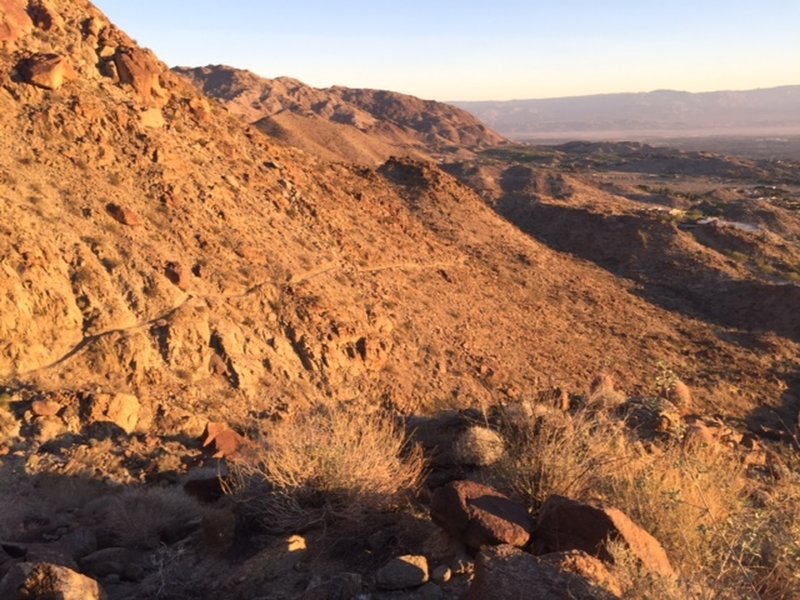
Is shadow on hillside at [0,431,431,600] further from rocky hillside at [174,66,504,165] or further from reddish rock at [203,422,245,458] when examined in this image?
rocky hillside at [174,66,504,165]

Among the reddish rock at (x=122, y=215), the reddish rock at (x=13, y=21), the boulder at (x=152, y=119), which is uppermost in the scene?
the reddish rock at (x=13, y=21)

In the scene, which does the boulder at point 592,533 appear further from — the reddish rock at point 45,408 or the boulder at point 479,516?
the reddish rock at point 45,408

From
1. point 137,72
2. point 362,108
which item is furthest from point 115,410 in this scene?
point 362,108

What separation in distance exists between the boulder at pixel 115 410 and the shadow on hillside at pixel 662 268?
1400 cm

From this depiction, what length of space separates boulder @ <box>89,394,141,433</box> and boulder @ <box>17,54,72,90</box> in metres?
6.79

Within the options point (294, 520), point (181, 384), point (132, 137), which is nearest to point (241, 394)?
point (181, 384)

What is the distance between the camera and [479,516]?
4090 mm

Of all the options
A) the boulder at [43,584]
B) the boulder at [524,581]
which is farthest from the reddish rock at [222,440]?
the boulder at [524,581]

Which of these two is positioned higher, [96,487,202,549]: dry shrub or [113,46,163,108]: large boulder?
[113,46,163,108]: large boulder

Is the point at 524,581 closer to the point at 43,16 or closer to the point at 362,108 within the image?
the point at 43,16

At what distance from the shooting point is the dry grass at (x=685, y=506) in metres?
3.65

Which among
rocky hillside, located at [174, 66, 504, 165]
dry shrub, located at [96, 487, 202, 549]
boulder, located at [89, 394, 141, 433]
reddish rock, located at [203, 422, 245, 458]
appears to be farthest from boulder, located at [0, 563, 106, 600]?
rocky hillside, located at [174, 66, 504, 165]

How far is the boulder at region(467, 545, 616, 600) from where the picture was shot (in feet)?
10.4

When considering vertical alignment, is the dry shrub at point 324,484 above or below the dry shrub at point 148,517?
above
